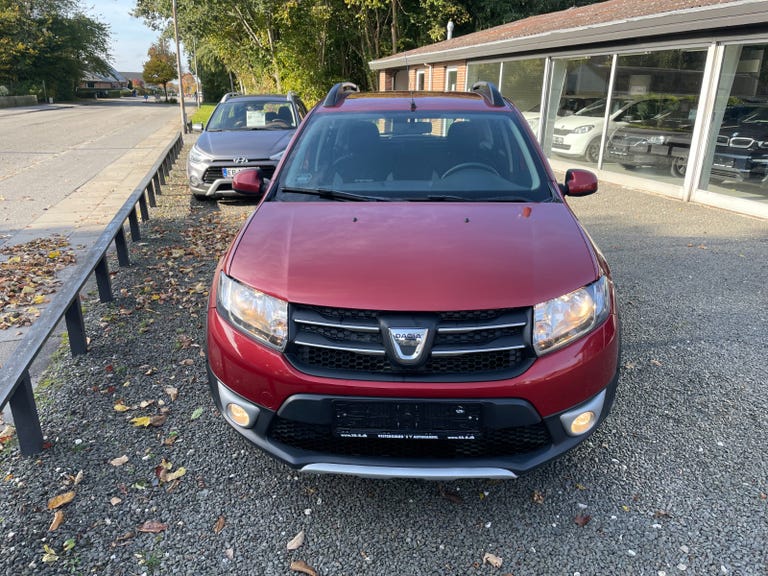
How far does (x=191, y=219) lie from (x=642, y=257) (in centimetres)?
615

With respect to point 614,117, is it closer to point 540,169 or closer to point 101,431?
point 540,169

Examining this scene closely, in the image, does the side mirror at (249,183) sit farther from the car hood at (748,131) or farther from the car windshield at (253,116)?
the car hood at (748,131)

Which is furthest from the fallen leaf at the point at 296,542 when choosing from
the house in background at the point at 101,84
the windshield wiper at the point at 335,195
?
the house in background at the point at 101,84

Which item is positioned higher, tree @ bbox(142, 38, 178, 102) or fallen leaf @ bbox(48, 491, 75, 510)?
tree @ bbox(142, 38, 178, 102)

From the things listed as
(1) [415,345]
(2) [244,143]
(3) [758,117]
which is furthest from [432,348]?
(3) [758,117]

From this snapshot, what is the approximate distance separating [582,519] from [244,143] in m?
8.03

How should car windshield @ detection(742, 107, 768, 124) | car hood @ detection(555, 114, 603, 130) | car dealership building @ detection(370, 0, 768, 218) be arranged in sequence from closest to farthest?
car windshield @ detection(742, 107, 768, 124) → car dealership building @ detection(370, 0, 768, 218) → car hood @ detection(555, 114, 603, 130)

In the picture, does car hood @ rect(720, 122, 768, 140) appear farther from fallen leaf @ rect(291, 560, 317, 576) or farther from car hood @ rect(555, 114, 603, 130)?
fallen leaf @ rect(291, 560, 317, 576)

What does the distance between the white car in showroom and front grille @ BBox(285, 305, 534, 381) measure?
9.99 meters

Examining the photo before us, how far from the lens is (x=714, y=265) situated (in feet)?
20.1

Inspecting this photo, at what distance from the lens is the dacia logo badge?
2.15 metres

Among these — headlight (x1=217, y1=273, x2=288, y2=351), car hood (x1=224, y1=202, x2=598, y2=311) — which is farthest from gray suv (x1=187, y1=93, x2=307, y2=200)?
headlight (x1=217, y1=273, x2=288, y2=351)

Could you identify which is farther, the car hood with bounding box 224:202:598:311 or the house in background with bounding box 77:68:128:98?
the house in background with bounding box 77:68:128:98

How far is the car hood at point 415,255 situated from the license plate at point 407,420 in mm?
386
